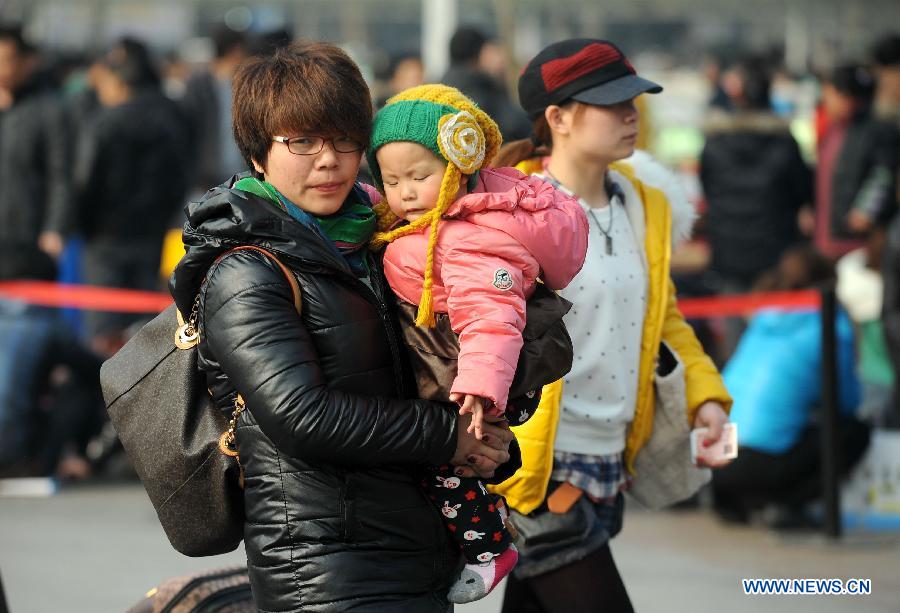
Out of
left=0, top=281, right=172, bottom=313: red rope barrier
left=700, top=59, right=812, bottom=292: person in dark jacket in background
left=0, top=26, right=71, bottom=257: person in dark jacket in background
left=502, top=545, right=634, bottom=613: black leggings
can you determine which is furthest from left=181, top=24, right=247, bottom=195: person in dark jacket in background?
left=502, top=545, right=634, bottom=613: black leggings

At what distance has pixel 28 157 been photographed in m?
9.77

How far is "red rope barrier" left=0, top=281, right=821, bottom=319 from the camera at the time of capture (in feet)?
25.3

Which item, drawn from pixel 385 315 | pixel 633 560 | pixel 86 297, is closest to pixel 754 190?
pixel 633 560

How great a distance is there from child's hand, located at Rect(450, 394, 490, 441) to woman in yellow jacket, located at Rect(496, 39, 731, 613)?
0.86 meters

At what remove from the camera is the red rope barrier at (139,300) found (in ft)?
25.3

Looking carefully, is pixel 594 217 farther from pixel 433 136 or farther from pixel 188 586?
pixel 188 586

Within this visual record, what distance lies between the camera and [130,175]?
9859mm

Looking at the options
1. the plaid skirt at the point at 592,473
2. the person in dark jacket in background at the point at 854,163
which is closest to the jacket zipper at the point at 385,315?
the plaid skirt at the point at 592,473

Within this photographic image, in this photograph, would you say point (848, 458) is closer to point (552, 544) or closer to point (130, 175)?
point (552, 544)

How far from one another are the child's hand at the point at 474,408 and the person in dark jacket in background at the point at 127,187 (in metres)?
7.05

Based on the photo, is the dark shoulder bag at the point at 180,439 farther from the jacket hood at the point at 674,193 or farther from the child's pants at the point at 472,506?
the jacket hood at the point at 674,193

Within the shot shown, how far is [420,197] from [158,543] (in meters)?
4.48

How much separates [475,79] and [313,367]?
7124 mm

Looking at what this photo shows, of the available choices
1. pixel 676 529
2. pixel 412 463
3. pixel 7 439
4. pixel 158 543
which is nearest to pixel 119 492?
pixel 7 439
